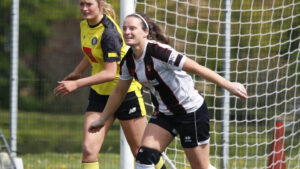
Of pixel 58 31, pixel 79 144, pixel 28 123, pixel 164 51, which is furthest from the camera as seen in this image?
pixel 58 31

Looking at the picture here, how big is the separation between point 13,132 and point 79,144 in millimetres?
3156

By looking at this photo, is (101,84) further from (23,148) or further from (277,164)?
(23,148)

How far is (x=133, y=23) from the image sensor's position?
4.69 meters

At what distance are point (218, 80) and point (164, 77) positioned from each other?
43 cm

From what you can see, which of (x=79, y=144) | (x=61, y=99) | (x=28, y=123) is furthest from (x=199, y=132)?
(x=61, y=99)

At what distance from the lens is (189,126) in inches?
189

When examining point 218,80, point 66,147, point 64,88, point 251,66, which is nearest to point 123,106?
point 64,88

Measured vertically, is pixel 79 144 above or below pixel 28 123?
below

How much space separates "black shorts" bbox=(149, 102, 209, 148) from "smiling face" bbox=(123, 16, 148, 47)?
615 mm

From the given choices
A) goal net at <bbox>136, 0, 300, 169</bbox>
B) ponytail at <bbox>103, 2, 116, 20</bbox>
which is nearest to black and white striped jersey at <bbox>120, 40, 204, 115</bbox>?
ponytail at <bbox>103, 2, 116, 20</bbox>

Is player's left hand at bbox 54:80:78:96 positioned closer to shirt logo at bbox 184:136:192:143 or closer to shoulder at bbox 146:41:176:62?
shoulder at bbox 146:41:176:62

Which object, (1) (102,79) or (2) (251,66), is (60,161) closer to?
(2) (251,66)

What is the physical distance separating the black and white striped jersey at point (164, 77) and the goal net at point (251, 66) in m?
2.03

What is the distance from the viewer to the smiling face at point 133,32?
4652mm
